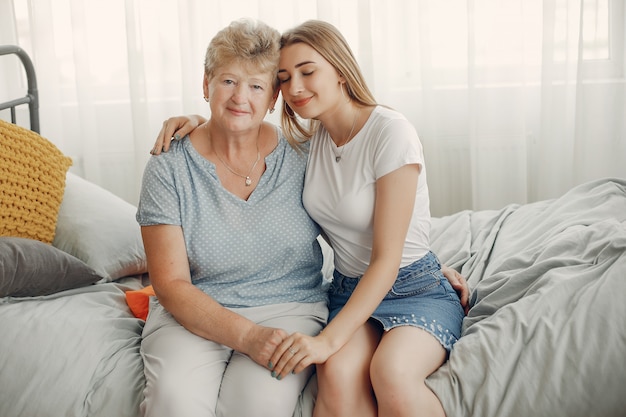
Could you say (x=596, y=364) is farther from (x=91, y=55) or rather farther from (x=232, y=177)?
(x=91, y=55)

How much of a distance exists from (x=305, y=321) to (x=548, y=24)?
6.15ft

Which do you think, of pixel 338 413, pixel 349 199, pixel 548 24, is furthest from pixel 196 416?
pixel 548 24

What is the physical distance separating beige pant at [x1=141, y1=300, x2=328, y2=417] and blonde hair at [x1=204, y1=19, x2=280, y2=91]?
63 cm

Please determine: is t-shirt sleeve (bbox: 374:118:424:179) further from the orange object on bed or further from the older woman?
the orange object on bed

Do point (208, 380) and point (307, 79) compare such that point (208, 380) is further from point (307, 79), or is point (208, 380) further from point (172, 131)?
point (307, 79)

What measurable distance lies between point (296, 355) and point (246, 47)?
0.74 m

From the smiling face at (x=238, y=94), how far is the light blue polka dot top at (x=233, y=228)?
13 centimetres

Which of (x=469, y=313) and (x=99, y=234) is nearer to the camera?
(x=469, y=313)

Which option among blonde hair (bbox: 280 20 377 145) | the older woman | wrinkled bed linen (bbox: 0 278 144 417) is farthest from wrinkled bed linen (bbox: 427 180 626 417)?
wrinkled bed linen (bbox: 0 278 144 417)

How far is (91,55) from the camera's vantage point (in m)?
3.35

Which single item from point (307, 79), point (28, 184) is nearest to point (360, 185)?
Answer: point (307, 79)

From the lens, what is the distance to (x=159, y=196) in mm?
1815

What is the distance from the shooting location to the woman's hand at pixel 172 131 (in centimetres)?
188

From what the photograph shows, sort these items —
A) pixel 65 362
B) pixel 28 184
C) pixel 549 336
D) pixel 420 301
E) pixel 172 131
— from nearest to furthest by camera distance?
pixel 549 336
pixel 65 362
pixel 420 301
pixel 172 131
pixel 28 184
